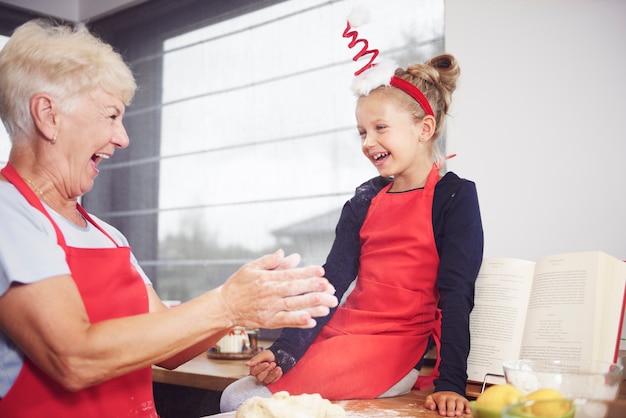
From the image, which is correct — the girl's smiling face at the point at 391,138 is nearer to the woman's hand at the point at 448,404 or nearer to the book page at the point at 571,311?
the book page at the point at 571,311

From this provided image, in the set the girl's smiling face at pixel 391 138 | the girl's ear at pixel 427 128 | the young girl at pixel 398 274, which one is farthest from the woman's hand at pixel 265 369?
the girl's ear at pixel 427 128

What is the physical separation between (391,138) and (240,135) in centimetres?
137

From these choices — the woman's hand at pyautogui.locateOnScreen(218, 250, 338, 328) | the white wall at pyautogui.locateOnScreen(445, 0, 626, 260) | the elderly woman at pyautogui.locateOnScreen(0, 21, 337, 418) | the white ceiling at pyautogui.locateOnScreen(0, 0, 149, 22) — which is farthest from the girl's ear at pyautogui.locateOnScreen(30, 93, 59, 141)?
the white ceiling at pyautogui.locateOnScreen(0, 0, 149, 22)

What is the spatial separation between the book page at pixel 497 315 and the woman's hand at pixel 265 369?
421mm

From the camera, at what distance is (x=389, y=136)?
152 centimetres

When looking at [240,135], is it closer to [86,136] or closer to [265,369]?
[265,369]

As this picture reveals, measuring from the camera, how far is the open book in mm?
1183

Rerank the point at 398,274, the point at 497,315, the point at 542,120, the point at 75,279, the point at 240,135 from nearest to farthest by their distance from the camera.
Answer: the point at 75,279 < the point at 497,315 < the point at 398,274 < the point at 542,120 < the point at 240,135

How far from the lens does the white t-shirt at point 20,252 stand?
974 mm

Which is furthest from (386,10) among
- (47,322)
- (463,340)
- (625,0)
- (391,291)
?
(47,322)

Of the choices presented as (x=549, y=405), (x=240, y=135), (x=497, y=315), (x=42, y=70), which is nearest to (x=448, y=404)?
(x=497, y=315)

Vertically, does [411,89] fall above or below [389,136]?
above

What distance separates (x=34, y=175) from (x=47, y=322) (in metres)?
0.32

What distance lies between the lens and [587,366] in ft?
3.07
